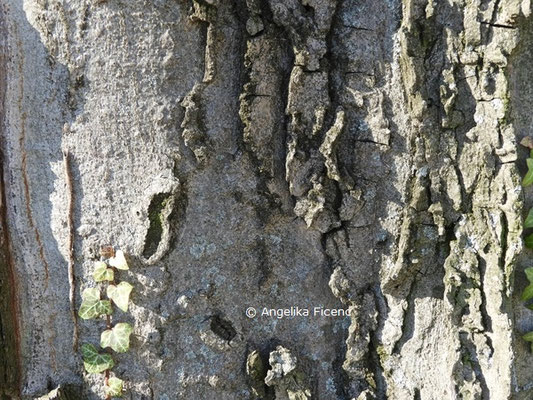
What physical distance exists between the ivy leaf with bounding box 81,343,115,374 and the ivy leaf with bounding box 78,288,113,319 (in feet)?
0.31

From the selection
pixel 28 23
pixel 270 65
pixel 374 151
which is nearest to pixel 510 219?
pixel 374 151

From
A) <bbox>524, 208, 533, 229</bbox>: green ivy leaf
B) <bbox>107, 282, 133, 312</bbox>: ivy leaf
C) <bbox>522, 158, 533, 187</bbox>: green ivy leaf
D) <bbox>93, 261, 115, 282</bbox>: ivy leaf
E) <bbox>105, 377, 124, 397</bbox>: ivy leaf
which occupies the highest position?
<bbox>522, 158, 533, 187</bbox>: green ivy leaf

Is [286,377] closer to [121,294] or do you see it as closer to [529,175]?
[121,294]

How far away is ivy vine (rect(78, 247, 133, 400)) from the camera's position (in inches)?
65.2

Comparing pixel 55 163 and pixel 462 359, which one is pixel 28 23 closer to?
pixel 55 163

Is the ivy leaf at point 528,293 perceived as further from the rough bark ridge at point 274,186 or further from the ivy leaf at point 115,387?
the ivy leaf at point 115,387

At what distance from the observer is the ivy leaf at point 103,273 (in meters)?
1.66

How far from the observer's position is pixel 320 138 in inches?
64.0

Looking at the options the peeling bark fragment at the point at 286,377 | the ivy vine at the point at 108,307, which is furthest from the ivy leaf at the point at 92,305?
the peeling bark fragment at the point at 286,377

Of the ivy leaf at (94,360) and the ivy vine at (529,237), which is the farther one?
the ivy leaf at (94,360)

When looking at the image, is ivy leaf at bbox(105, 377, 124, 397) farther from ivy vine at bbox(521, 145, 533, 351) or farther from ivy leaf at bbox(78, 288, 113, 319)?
ivy vine at bbox(521, 145, 533, 351)

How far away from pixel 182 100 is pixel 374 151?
1.78 ft

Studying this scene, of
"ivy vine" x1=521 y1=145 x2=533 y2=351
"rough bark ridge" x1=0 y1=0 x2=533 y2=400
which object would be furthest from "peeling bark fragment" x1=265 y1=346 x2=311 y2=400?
"ivy vine" x1=521 y1=145 x2=533 y2=351

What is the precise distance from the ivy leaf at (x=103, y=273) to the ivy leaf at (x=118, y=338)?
0.14 meters
